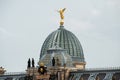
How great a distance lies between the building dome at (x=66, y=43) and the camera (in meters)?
177

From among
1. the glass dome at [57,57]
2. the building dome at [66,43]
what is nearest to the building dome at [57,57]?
the glass dome at [57,57]

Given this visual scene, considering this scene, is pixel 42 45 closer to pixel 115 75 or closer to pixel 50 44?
pixel 50 44

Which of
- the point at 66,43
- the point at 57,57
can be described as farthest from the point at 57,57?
the point at 66,43

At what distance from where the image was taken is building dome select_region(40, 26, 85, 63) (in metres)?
177

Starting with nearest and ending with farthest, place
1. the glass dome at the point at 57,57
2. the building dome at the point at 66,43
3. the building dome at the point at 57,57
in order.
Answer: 1. the building dome at the point at 57,57
2. the glass dome at the point at 57,57
3. the building dome at the point at 66,43

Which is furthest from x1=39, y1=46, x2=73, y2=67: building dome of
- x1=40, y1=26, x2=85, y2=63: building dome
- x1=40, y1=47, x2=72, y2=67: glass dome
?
x1=40, y1=26, x2=85, y2=63: building dome

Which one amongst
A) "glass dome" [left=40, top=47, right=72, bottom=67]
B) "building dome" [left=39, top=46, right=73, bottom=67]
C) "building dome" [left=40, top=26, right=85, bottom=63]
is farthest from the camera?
"building dome" [left=40, top=26, right=85, bottom=63]

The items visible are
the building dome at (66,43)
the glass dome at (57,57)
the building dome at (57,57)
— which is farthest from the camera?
the building dome at (66,43)

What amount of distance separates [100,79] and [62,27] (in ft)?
131

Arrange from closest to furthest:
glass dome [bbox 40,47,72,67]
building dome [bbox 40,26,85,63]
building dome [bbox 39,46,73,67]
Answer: building dome [bbox 39,46,73,67] → glass dome [bbox 40,47,72,67] → building dome [bbox 40,26,85,63]

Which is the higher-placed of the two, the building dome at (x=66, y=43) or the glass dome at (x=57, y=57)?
the building dome at (x=66, y=43)

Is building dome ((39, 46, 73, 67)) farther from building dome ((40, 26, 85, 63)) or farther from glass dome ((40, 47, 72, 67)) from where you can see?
building dome ((40, 26, 85, 63))

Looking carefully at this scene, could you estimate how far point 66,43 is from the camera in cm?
17725

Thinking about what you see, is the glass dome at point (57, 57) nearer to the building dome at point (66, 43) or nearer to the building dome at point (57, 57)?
the building dome at point (57, 57)
